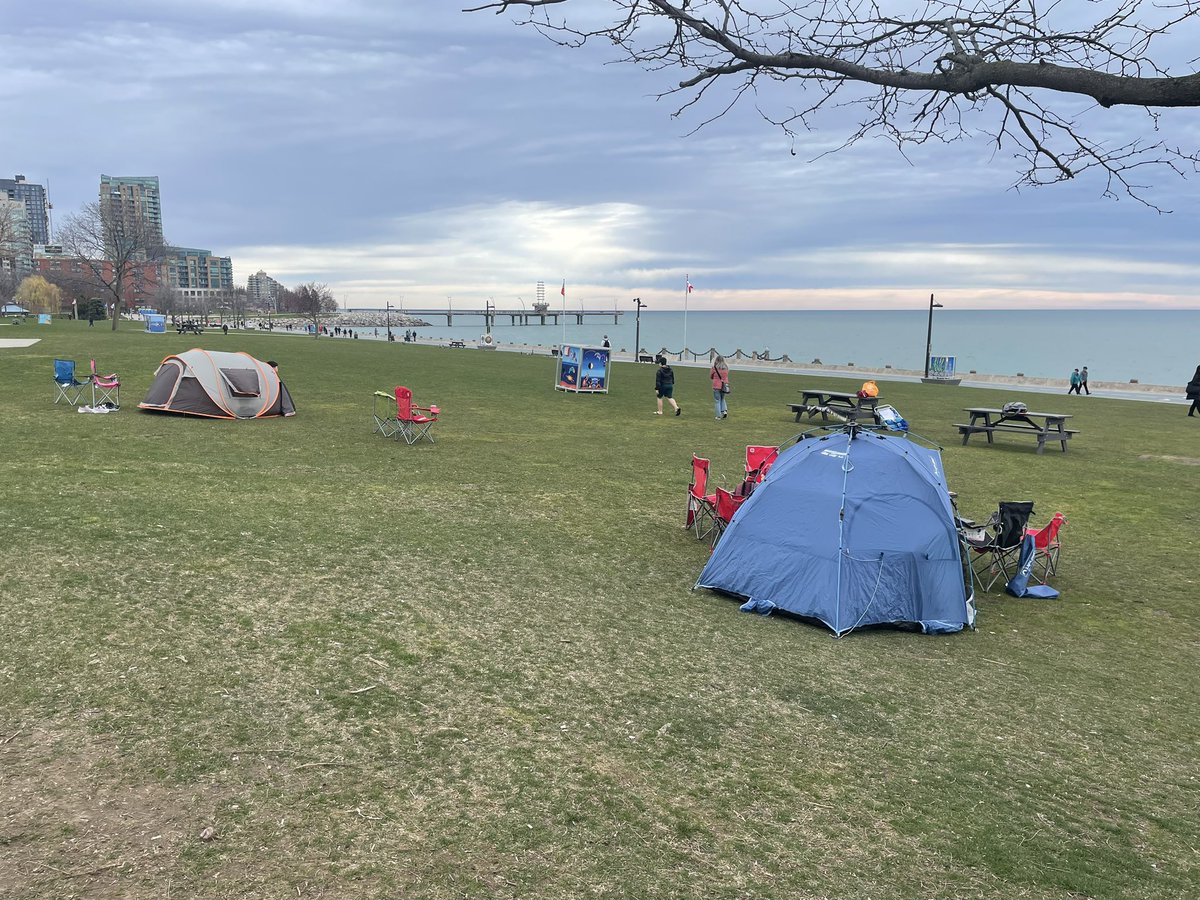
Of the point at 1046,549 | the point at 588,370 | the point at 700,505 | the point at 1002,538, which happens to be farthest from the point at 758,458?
the point at 588,370

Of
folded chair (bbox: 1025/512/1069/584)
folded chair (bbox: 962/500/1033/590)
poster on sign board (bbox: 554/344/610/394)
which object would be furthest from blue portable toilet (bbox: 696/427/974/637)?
poster on sign board (bbox: 554/344/610/394)

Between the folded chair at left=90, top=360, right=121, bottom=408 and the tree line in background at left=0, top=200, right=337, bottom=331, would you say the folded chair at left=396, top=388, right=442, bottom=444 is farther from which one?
the tree line in background at left=0, top=200, right=337, bottom=331

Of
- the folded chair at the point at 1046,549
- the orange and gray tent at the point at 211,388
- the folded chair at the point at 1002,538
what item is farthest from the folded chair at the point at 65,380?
the folded chair at the point at 1046,549

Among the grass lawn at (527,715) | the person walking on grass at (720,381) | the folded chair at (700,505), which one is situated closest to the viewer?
the grass lawn at (527,715)

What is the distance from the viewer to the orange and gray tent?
672 inches

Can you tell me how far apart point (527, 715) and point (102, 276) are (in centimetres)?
9218

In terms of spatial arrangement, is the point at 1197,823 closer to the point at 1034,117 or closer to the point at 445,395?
the point at 1034,117

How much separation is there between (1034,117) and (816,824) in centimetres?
393

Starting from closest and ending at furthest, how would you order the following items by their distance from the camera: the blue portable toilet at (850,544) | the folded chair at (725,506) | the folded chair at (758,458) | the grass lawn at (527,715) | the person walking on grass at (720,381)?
the grass lawn at (527,715)
the blue portable toilet at (850,544)
the folded chair at (725,506)
the folded chair at (758,458)
the person walking on grass at (720,381)

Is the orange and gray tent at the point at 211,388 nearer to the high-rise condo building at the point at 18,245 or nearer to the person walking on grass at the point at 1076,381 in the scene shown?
the person walking on grass at the point at 1076,381

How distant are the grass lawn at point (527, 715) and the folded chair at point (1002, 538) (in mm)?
572

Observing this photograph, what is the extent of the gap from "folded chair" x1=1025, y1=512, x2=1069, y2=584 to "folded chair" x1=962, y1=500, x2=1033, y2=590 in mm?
151

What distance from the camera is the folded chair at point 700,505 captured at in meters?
10.2

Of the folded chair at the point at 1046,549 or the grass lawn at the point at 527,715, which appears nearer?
the grass lawn at the point at 527,715
